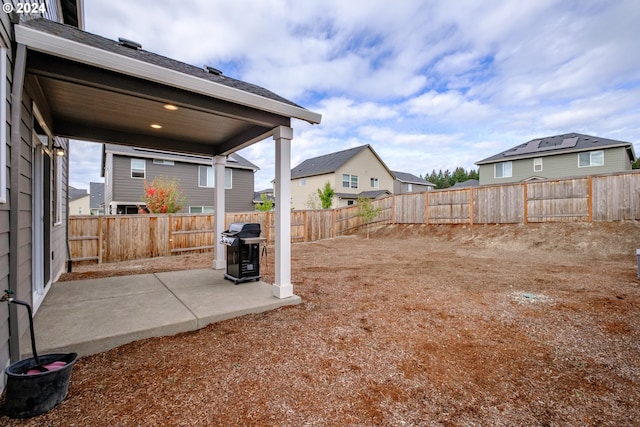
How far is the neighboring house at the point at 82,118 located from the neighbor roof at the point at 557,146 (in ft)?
70.3

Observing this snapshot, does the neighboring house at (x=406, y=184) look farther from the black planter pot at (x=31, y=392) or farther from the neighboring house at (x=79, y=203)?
the neighboring house at (x=79, y=203)

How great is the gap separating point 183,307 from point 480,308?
4.15 meters

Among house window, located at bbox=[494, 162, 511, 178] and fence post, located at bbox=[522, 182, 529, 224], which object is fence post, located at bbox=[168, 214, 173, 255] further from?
house window, located at bbox=[494, 162, 511, 178]


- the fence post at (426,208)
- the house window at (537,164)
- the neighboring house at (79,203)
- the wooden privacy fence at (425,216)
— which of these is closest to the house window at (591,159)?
the house window at (537,164)

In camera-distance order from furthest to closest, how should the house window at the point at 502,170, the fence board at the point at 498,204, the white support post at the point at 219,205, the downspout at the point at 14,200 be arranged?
the house window at the point at 502,170, the fence board at the point at 498,204, the white support post at the point at 219,205, the downspout at the point at 14,200

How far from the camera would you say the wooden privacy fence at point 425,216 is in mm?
8094

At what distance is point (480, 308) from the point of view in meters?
4.01

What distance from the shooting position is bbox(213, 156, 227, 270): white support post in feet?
20.0

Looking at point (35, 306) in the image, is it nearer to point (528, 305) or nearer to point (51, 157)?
point (51, 157)

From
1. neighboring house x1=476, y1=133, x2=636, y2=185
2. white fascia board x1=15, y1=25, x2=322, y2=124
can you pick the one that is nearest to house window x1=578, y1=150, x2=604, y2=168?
neighboring house x1=476, y1=133, x2=636, y2=185

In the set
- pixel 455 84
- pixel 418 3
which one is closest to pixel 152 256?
pixel 418 3

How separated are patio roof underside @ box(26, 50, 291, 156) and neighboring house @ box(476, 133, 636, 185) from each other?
852 inches

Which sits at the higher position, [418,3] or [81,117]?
[418,3]

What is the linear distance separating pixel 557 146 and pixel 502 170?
3.43m
